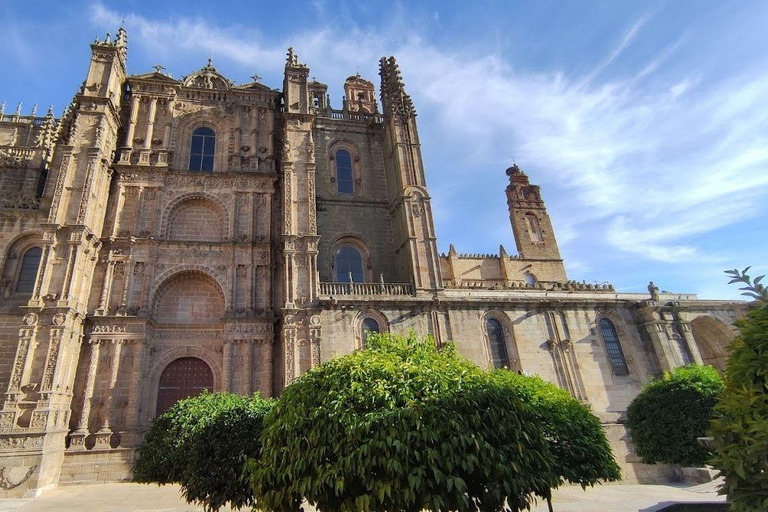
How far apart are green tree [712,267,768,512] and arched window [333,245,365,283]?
61.2 feet

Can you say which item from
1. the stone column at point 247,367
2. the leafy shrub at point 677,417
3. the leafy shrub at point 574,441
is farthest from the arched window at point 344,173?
the leafy shrub at point 677,417

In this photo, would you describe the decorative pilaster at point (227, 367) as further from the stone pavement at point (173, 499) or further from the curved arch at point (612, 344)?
the curved arch at point (612, 344)

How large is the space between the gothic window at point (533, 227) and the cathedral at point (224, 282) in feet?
54.3

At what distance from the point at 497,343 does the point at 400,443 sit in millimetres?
16022

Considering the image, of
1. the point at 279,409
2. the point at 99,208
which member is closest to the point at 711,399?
the point at 279,409

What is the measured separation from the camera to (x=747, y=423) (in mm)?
4254

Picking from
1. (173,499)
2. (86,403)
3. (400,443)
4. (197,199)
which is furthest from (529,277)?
(400,443)

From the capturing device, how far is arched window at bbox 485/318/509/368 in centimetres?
2056

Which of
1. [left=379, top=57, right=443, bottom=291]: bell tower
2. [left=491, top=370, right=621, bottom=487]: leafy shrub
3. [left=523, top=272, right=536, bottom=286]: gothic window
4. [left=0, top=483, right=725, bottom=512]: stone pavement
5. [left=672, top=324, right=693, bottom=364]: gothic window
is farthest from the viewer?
[left=523, top=272, right=536, bottom=286]: gothic window

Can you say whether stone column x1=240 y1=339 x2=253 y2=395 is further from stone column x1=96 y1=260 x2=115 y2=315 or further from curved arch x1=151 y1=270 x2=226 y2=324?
stone column x1=96 y1=260 x2=115 y2=315

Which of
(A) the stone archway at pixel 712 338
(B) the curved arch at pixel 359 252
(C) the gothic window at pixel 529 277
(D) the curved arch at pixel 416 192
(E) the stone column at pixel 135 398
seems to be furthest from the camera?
(C) the gothic window at pixel 529 277

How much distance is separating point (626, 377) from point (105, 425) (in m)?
23.9

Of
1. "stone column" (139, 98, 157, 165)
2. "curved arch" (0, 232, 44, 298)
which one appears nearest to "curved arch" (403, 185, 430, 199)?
"stone column" (139, 98, 157, 165)

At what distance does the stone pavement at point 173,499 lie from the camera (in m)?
12.0
